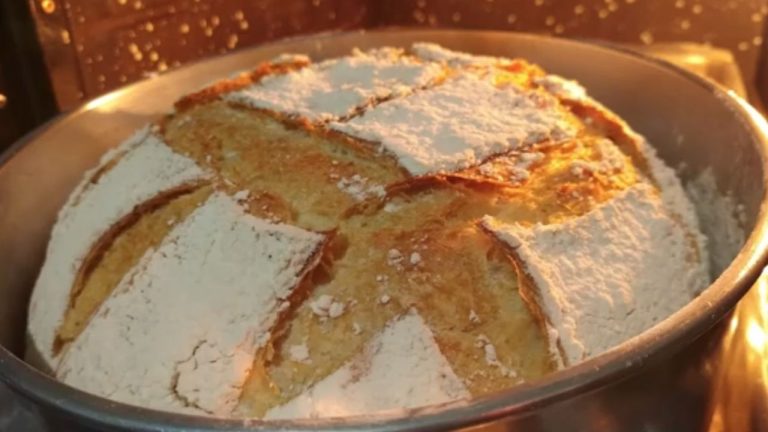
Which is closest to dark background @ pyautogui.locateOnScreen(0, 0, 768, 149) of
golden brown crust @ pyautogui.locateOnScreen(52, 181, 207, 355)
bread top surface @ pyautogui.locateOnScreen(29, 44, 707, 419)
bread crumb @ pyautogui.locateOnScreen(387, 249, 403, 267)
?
bread top surface @ pyautogui.locateOnScreen(29, 44, 707, 419)

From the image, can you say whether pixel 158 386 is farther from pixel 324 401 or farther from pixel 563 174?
pixel 563 174

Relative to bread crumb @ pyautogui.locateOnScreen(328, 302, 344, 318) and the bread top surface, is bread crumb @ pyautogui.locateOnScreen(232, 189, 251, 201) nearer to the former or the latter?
the bread top surface

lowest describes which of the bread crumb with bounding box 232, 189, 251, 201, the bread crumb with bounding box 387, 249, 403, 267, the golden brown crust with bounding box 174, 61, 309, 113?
the bread crumb with bounding box 387, 249, 403, 267

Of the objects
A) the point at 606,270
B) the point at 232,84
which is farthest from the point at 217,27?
the point at 606,270

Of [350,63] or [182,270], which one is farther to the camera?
[350,63]

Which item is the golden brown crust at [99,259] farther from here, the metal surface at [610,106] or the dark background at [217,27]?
the dark background at [217,27]

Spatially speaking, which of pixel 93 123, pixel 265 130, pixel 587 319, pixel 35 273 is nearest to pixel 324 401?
pixel 587 319
